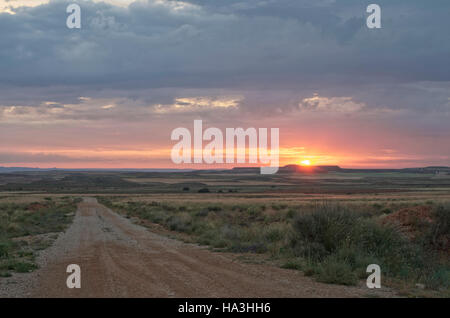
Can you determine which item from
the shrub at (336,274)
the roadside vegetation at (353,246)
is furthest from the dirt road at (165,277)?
the roadside vegetation at (353,246)

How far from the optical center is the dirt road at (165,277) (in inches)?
406

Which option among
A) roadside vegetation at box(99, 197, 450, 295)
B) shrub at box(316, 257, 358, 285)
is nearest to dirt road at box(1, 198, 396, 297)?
shrub at box(316, 257, 358, 285)

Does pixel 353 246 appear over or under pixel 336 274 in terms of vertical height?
over

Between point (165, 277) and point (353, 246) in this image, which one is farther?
point (353, 246)

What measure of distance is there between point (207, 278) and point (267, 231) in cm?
1006

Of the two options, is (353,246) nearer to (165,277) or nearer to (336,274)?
(336,274)

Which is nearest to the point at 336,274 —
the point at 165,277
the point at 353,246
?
the point at 353,246

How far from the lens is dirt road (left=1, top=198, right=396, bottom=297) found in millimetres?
10305

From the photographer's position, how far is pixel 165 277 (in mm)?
12078

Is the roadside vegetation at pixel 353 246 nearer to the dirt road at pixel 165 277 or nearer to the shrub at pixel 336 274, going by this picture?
the shrub at pixel 336 274

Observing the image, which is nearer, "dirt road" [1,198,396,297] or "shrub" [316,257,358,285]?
"dirt road" [1,198,396,297]

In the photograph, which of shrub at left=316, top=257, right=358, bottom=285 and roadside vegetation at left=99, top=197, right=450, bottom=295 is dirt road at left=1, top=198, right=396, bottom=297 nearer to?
shrub at left=316, top=257, right=358, bottom=285
